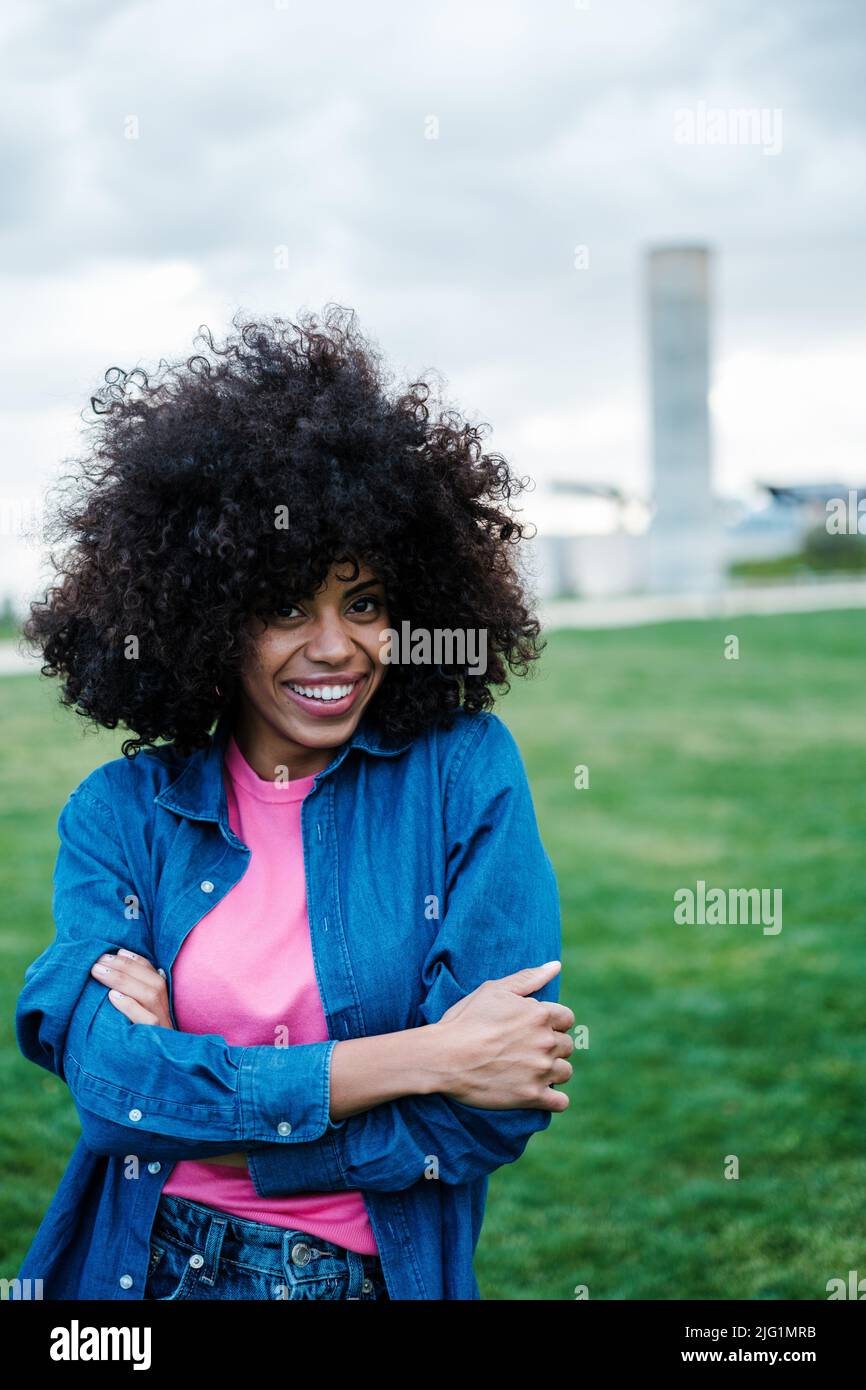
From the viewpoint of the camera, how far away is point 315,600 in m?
2.18

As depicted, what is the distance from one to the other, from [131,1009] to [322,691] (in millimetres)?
557

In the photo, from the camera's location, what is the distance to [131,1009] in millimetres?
2010

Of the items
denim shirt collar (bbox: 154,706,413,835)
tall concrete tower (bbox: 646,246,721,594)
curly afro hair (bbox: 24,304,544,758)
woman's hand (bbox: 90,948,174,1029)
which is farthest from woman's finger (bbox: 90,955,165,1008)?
tall concrete tower (bbox: 646,246,721,594)

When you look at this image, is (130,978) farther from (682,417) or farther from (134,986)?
(682,417)

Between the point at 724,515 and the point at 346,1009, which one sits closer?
the point at 346,1009

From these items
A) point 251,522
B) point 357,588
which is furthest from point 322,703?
point 251,522

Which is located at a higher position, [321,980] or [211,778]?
[211,778]

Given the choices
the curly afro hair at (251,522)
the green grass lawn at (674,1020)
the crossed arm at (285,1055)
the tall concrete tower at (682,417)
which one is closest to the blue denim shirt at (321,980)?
the crossed arm at (285,1055)

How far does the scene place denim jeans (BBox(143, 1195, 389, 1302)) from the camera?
2.04 metres

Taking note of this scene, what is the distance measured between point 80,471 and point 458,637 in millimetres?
704

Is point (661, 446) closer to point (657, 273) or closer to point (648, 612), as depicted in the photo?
point (657, 273)

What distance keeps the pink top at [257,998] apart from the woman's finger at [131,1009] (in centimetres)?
9
